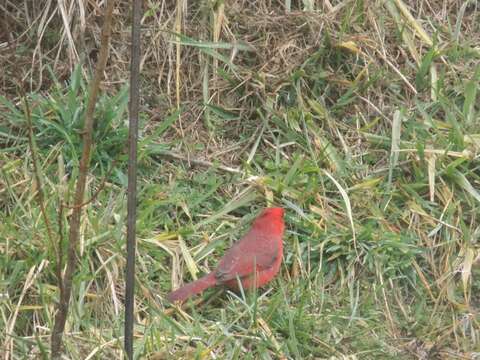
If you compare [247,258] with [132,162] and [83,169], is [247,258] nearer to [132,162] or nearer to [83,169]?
[132,162]

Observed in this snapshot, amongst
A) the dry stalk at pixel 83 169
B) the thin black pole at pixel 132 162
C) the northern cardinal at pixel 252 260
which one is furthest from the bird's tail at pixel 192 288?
the dry stalk at pixel 83 169

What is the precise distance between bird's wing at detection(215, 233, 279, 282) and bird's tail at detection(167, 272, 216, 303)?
3cm

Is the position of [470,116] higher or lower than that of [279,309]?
higher

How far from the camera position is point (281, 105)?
17.6 ft

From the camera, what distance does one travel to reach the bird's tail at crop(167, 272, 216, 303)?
14.2 ft

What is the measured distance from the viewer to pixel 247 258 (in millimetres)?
4520

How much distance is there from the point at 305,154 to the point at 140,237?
102 cm

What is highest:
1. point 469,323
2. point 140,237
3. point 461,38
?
point 461,38

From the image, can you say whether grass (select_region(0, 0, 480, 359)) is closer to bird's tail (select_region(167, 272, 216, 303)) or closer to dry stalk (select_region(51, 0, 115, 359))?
bird's tail (select_region(167, 272, 216, 303))

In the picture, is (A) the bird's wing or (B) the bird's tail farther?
(A) the bird's wing

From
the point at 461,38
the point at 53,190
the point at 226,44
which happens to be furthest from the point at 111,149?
the point at 461,38

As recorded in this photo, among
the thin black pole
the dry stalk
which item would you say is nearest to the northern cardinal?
the thin black pole

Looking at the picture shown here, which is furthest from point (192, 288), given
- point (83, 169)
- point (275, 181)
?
point (83, 169)

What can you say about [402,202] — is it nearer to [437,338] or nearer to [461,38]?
[437,338]
